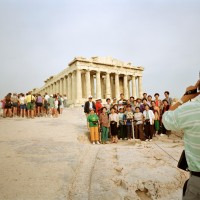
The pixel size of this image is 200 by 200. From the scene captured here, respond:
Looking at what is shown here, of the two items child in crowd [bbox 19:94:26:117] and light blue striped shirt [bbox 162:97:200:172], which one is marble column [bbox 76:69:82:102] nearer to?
child in crowd [bbox 19:94:26:117]

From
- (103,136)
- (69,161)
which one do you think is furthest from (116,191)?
(103,136)

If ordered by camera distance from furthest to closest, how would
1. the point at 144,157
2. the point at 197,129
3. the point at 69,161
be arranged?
1. the point at 144,157
2. the point at 69,161
3. the point at 197,129

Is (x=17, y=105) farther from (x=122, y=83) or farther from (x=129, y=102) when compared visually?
(x=122, y=83)

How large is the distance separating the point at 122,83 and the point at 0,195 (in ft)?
146

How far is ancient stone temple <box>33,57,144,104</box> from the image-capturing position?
127 feet

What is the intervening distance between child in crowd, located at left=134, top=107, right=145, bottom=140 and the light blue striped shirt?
29.6 ft

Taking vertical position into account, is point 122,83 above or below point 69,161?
above

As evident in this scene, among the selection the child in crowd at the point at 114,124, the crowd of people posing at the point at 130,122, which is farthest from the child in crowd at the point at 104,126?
the child in crowd at the point at 114,124

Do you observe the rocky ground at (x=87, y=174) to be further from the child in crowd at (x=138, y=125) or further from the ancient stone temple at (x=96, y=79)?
the ancient stone temple at (x=96, y=79)

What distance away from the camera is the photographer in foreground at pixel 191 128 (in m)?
2.29

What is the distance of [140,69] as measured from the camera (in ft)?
154

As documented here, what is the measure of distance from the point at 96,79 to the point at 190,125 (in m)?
39.2

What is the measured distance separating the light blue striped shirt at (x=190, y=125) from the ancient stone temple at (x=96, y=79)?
3466 cm

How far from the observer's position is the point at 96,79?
41.4 m
